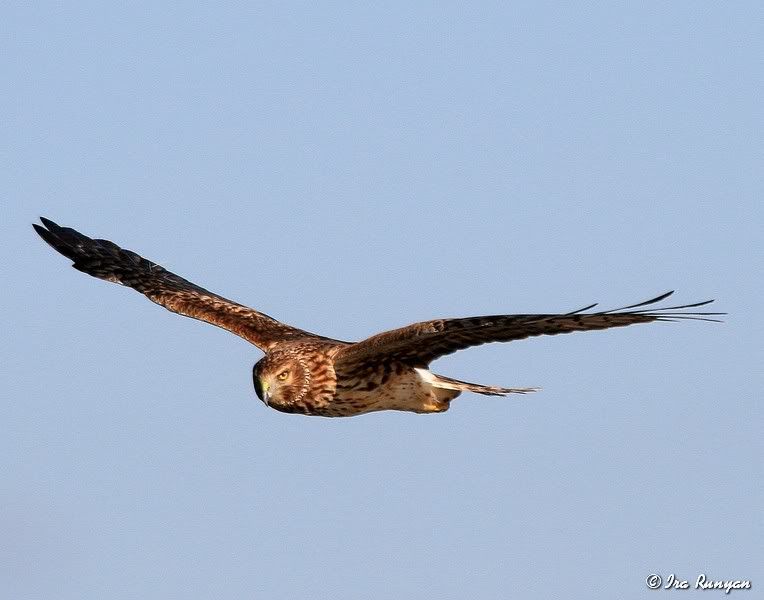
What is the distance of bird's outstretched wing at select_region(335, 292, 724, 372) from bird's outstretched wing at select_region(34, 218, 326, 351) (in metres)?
1.74

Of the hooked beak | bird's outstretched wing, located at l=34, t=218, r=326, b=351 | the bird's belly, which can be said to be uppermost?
bird's outstretched wing, located at l=34, t=218, r=326, b=351

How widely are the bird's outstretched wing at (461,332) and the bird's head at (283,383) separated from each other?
365 millimetres

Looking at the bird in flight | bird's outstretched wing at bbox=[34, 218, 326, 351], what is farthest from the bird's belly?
bird's outstretched wing at bbox=[34, 218, 326, 351]

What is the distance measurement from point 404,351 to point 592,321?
2.08 metres

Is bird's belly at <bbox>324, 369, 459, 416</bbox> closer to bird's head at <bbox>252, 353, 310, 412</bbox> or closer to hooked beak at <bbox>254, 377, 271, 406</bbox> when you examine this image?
bird's head at <bbox>252, 353, 310, 412</bbox>

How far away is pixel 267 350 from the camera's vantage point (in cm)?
1387

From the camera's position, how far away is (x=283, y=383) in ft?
41.7

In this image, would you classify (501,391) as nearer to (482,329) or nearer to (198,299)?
(482,329)

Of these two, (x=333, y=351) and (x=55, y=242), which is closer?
(x=333, y=351)

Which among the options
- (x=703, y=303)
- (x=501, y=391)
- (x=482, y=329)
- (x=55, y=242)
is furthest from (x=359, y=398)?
(x=55, y=242)

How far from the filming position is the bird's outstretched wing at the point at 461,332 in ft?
33.9

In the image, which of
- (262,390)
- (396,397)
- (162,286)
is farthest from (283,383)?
(162,286)

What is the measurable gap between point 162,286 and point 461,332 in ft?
17.8

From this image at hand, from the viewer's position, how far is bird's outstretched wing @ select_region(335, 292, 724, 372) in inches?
407
